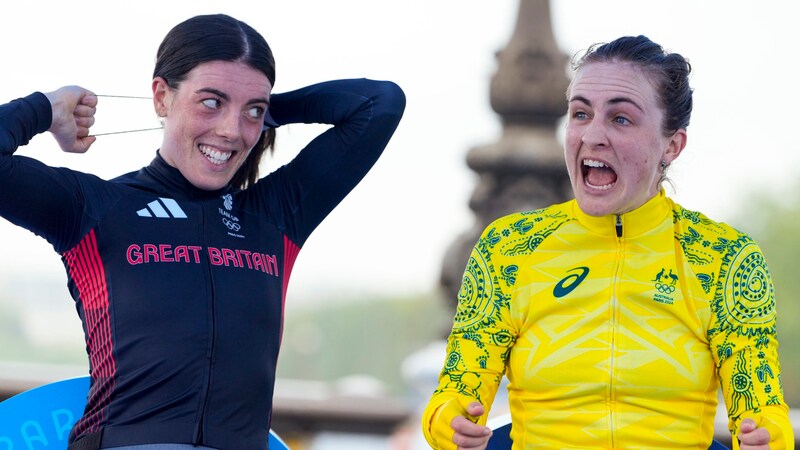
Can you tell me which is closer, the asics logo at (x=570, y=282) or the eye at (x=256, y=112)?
the asics logo at (x=570, y=282)

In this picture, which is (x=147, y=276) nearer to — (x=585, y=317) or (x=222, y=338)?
(x=222, y=338)

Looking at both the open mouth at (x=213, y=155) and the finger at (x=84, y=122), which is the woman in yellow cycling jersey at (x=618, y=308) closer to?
the open mouth at (x=213, y=155)

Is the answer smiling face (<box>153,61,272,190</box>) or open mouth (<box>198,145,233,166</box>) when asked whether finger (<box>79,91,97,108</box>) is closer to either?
smiling face (<box>153,61,272,190</box>)

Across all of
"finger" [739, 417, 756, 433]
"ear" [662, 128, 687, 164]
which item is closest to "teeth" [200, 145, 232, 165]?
"ear" [662, 128, 687, 164]

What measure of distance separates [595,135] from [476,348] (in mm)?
660

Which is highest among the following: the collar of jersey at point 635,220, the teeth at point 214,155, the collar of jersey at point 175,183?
the teeth at point 214,155

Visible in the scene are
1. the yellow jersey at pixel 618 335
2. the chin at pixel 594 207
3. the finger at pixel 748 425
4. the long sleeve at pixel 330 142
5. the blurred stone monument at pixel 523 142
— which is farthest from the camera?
the blurred stone monument at pixel 523 142

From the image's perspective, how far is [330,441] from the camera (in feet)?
28.3

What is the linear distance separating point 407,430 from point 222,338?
390 cm

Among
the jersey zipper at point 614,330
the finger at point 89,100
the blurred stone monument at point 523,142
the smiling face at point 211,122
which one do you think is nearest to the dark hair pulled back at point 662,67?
the jersey zipper at point 614,330

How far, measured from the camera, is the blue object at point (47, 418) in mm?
4309

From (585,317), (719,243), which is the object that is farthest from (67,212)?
(719,243)

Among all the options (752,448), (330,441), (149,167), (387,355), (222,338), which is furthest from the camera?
(387,355)

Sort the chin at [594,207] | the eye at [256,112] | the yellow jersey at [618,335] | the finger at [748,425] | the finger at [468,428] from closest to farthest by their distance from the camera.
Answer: the finger at [748,425]
the finger at [468,428]
the yellow jersey at [618,335]
the chin at [594,207]
the eye at [256,112]
